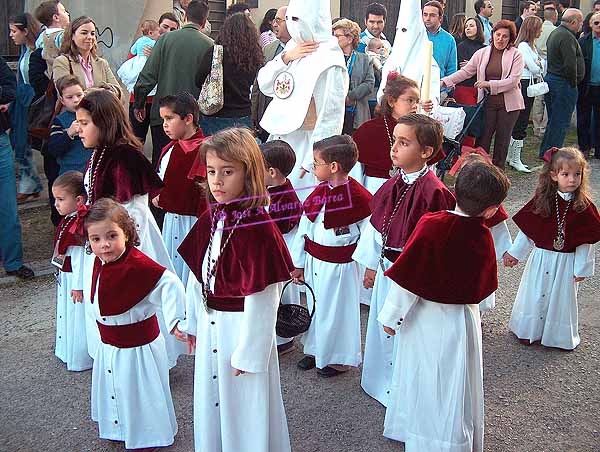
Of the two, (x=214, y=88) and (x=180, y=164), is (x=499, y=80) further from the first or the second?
(x=180, y=164)

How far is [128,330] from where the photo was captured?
3.47m

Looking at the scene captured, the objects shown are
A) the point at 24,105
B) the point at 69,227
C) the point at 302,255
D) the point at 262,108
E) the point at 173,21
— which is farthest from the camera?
the point at 173,21

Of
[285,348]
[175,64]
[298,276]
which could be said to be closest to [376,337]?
[298,276]

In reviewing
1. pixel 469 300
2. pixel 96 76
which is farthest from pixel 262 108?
pixel 469 300

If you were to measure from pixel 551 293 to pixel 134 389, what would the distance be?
2.83 m

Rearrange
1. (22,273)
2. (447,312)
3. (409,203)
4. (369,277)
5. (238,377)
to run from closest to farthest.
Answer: (238,377) < (447,312) < (409,203) < (369,277) < (22,273)

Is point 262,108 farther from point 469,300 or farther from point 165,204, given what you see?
point 469,300

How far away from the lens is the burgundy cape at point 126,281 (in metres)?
3.36

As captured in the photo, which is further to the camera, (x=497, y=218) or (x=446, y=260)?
(x=497, y=218)

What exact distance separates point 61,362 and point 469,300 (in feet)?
8.88

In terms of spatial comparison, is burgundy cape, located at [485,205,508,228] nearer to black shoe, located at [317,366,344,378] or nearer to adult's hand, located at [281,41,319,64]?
black shoe, located at [317,366,344,378]

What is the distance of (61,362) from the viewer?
179 inches

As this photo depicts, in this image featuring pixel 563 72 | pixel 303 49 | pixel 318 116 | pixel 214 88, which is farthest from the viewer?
pixel 563 72

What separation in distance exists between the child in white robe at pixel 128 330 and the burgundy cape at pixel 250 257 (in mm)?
371
